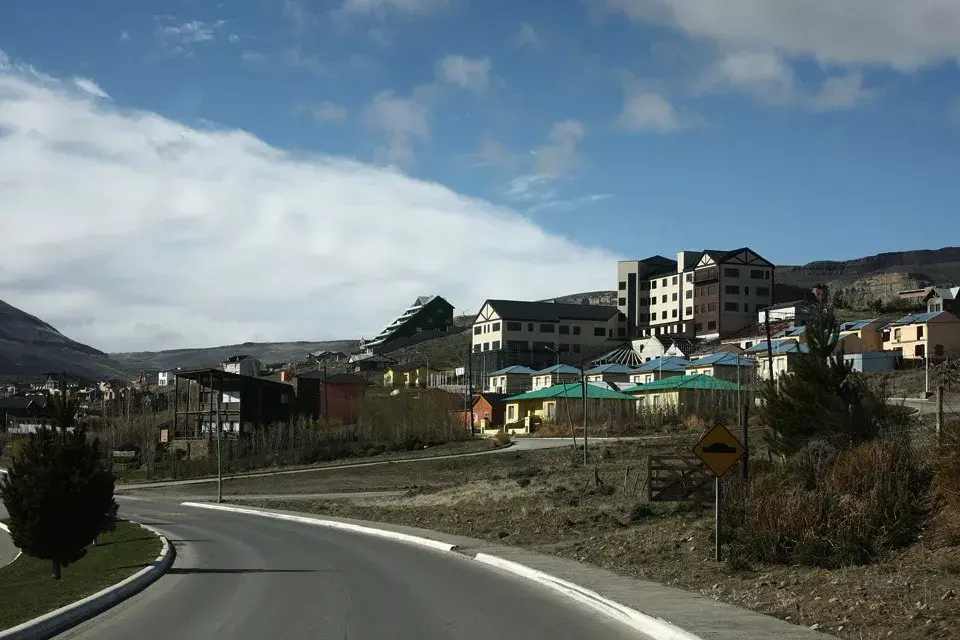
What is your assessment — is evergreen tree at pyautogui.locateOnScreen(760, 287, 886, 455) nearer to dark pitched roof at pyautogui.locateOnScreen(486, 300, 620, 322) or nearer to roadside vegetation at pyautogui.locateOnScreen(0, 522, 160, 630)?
Result: roadside vegetation at pyautogui.locateOnScreen(0, 522, 160, 630)

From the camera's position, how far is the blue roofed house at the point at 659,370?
10050 centimetres

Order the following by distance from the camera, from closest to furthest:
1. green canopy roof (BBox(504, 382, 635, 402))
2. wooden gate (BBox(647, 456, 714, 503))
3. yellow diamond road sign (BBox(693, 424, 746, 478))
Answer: yellow diamond road sign (BBox(693, 424, 746, 478)) → wooden gate (BBox(647, 456, 714, 503)) → green canopy roof (BBox(504, 382, 635, 402))

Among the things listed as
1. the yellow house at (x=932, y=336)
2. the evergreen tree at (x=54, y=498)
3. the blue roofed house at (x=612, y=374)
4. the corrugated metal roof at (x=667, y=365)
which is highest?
the yellow house at (x=932, y=336)

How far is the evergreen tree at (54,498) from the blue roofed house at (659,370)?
73509 millimetres

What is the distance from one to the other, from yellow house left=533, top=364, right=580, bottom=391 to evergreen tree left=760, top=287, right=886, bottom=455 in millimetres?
69766

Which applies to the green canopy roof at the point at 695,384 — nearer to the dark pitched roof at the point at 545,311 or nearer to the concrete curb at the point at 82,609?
the dark pitched roof at the point at 545,311

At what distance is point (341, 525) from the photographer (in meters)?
38.7

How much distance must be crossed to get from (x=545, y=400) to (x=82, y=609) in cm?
7704

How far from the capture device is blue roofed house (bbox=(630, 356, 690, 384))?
100500 mm

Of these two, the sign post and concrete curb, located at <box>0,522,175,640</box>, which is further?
the sign post

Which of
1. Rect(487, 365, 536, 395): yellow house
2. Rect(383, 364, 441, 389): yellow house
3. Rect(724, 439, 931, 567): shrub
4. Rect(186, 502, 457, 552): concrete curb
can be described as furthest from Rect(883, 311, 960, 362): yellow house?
Rect(724, 439, 931, 567): shrub

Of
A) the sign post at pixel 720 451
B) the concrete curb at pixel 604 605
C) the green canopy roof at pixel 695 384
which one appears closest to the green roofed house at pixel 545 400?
the green canopy roof at pixel 695 384

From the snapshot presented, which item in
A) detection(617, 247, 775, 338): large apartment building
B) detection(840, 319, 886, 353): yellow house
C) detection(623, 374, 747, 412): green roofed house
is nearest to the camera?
detection(623, 374, 747, 412): green roofed house

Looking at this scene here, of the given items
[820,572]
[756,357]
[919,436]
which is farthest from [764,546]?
[756,357]
